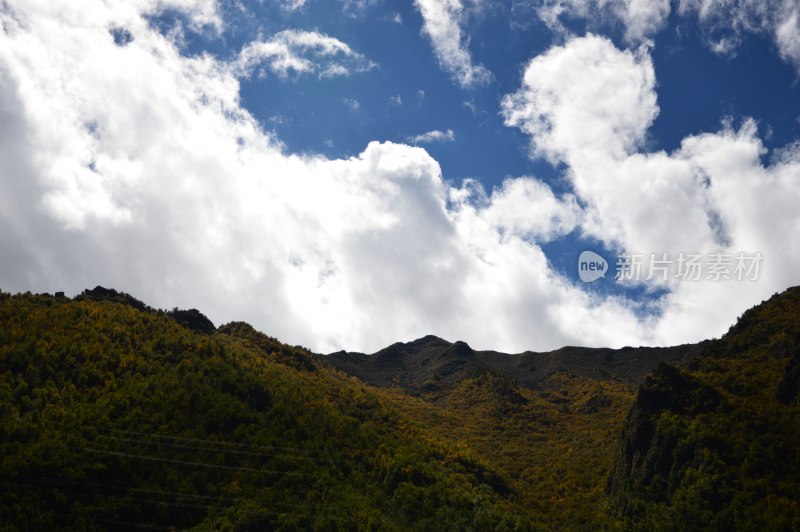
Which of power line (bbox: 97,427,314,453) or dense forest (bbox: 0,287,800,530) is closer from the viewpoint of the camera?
dense forest (bbox: 0,287,800,530)

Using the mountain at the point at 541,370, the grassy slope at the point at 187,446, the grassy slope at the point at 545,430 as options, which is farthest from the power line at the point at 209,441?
the mountain at the point at 541,370

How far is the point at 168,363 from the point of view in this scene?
314 feet

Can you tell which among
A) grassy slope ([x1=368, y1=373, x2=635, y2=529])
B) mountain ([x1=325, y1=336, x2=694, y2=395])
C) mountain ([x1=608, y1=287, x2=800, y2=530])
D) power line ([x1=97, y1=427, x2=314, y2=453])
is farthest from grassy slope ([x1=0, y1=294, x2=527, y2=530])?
mountain ([x1=325, y1=336, x2=694, y2=395])

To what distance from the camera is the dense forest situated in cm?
6178

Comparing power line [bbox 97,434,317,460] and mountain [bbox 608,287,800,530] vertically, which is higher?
mountain [bbox 608,287,800,530]

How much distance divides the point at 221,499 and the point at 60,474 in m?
18.1

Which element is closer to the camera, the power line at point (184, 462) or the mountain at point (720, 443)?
the mountain at point (720, 443)

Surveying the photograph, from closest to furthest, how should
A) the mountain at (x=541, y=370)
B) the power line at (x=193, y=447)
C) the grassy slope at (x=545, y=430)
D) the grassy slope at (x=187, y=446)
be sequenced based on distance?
1. the grassy slope at (x=187, y=446)
2. the power line at (x=193, y=447)
3. the grassy slope at (x=545, y=430)
4. the mountain at (x=541, y=370)

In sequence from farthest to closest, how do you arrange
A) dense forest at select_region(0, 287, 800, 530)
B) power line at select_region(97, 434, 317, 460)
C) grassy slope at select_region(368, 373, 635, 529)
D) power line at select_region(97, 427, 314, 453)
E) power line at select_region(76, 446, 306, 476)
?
grassy slope at select_region(368, 373, 635, 529) → power line at select_region(97, 427, 314, 453) → power line at select_region(97, 434, 317, 460) → power line at select_region(76, 446, 306, 476) → dense forest at select_region(0, 287, 800, 530)

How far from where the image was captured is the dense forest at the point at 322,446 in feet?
203

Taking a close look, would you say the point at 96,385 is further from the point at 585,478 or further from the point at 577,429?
the point at 577,429

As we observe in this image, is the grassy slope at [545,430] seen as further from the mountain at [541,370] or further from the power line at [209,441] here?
the power line at [209,441]

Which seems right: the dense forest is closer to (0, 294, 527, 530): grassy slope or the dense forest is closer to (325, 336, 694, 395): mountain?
(0, 294, 527, 530): grassy slope

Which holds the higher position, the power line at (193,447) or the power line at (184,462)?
the power line at (193,447)
